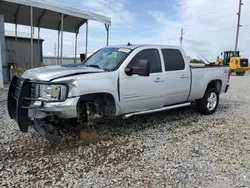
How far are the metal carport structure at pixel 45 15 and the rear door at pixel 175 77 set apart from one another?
25.7ft

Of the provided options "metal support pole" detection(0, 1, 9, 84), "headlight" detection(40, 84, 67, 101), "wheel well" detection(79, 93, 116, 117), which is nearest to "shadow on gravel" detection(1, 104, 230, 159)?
"wheel well" detection(79, 93, 116, 117)

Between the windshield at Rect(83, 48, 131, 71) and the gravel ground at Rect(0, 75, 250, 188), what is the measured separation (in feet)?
4.71

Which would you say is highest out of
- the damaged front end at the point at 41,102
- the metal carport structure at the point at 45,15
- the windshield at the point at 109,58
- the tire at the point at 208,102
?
the metal carport structure at the point at 45,15

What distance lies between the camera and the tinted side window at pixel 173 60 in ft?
18.3

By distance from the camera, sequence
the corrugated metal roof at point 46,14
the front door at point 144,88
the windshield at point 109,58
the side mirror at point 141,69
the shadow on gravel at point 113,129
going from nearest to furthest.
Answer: the shadow on gravel at point 113,129
the side mirror at point 141,69
the front door at point 144,88
the windshield at point 109,58
the corrugated metal roof at point 46,14

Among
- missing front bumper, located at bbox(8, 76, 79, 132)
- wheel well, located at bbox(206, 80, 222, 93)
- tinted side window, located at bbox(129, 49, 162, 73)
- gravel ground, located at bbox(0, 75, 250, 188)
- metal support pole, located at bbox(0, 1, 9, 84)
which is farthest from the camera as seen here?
metal support pole, located at bbox(0, 1, 9, 84)

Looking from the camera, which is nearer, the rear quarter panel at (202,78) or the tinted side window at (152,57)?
the tinted side window at (152,57)

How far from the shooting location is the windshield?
482 cm

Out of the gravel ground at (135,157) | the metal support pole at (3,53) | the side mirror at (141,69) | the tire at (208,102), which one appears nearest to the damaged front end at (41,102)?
the gravel ground at (135,157)

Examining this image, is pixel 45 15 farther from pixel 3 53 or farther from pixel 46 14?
pixel 3 53

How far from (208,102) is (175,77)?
1.83 meters

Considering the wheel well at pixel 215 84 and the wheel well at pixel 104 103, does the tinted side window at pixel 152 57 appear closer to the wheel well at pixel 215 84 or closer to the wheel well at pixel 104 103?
the wheel well at pixel 104 103

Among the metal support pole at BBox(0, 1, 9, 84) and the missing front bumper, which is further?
the metal support pole at BBox(0, 1, 9, 84)

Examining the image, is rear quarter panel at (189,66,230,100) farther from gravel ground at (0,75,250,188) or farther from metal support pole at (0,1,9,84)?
metal support pole at (0,1,9,84)
